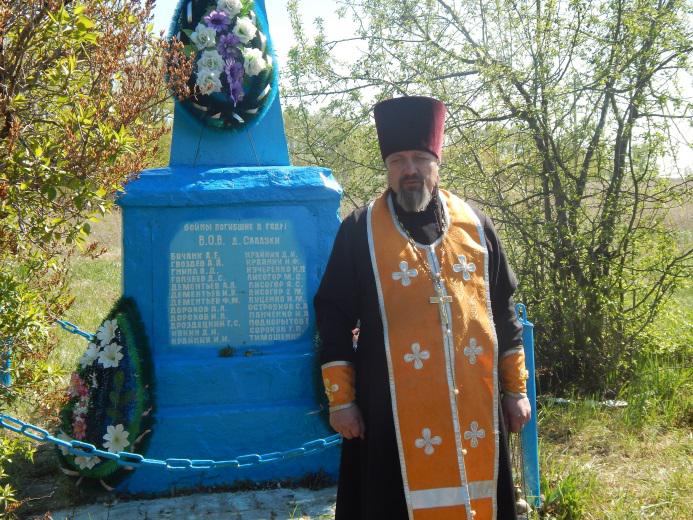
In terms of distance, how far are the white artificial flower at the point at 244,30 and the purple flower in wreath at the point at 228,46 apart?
0.10ft

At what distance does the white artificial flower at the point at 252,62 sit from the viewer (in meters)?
4.58

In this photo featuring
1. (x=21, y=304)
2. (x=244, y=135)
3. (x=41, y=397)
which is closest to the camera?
(x=21, y=304)

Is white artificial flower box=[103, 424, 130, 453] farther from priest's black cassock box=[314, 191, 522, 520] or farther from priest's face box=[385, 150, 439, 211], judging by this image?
priest's face box=[385, 150, 439, 211]

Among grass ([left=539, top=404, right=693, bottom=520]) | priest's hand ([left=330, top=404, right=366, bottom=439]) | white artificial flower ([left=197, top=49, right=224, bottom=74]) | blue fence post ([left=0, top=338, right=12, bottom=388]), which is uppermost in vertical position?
white artificial flower ([left=197, top=49, right=224, bottom=74])

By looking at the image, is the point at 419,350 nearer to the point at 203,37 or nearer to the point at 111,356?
the point at 111,356

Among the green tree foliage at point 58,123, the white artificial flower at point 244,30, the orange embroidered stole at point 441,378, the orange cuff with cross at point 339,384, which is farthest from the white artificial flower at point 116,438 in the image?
the white artificial flower at point 244,30

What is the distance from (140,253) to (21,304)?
1735mm

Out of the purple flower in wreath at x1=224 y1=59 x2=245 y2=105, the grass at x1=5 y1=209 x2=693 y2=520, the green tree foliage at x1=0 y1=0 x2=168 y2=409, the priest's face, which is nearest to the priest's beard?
the priest's face

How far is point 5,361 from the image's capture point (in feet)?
9.23

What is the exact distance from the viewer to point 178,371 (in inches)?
169

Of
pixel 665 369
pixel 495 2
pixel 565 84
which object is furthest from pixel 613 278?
pixel 495 2

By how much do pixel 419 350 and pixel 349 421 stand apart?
38 centimetres

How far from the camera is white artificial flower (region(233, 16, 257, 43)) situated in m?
4.58

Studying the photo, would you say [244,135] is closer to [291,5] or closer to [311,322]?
[311,322]
